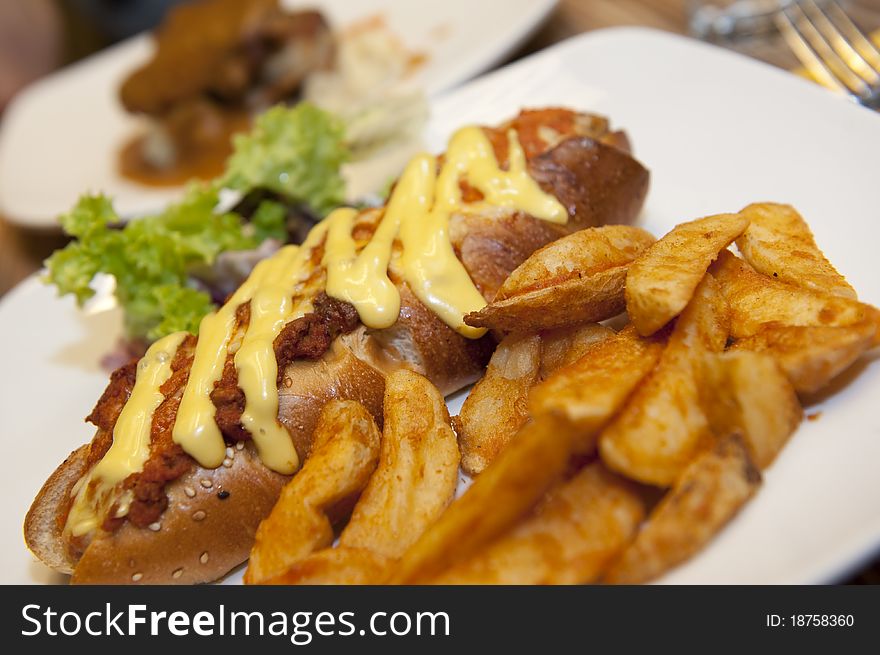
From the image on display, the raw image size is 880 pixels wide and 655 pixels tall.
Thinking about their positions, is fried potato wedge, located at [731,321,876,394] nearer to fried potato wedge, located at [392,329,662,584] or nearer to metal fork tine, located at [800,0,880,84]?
fried potato wedge, located at [392,329,662,584]

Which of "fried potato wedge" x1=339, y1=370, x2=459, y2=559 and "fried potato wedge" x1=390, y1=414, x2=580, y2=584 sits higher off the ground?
"fried potato wedge" x1=390, y1=414, x2=580, y2=584

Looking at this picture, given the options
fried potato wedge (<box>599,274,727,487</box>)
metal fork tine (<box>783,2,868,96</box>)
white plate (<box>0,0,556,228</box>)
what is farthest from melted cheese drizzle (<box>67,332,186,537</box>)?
metal fork tine (<box>783,2,868,96</box>)

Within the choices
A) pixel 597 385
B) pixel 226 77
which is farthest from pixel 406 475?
pixel 226 77

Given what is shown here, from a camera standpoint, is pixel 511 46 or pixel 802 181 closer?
pixel 802 181

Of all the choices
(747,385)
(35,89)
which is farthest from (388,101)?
(35,89)

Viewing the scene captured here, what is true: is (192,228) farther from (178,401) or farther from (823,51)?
(823,51)

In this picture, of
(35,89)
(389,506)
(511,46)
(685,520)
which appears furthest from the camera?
(35,89)

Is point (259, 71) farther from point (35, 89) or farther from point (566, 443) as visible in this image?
point (566, 443)
